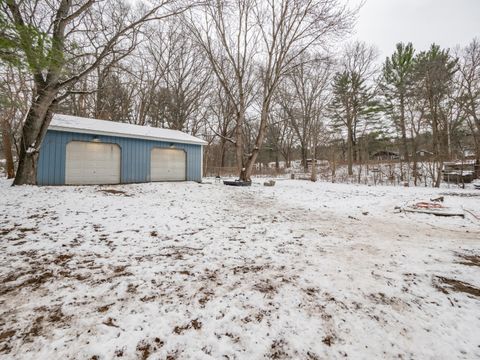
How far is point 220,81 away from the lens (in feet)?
42.4

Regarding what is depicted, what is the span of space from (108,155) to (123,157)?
636 millimetres

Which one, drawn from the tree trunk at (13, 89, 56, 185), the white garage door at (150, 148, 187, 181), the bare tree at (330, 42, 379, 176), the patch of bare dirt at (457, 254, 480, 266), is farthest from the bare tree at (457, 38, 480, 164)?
the tree trunk at (13, 89, 56, 185)

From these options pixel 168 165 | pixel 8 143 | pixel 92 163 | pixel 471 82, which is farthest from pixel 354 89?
pixel 8 143

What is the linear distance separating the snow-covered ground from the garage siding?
5.65 meters

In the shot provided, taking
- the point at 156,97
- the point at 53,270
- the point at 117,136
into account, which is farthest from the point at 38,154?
the point at 156,97

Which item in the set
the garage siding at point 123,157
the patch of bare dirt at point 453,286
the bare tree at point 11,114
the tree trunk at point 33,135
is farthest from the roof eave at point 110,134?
the patch of bare dirt at point 453,286

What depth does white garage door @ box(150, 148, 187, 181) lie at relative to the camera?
1166cm

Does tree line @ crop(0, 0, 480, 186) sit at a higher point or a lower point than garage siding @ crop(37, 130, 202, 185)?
higher

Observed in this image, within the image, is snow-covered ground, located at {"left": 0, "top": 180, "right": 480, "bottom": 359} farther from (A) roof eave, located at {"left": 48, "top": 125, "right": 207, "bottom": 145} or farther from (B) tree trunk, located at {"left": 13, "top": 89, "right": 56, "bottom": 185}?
(A) roof eave, located at {"left": 48, "top": 125, "right": 207, "bottom": 145}

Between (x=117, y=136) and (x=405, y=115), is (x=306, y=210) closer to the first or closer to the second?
(x=117, y=136)

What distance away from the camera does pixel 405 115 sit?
60.1ft

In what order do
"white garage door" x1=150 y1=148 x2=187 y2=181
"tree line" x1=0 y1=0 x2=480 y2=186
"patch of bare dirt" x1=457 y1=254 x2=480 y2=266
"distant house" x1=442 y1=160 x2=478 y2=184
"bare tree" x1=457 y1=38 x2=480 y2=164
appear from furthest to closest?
"bare tree" x1=457 y1=38 x2=480 y2=164
"distant house" x1=442 y1=160 x2=478 y2=184
"white garage door" x1=150 y1=148 x2=187 y2=181
"tree line" x1=0 y1=0 x2=480 y2=186
"patch of bare dirt" x1=457 y1=254 x2=480 y2=266

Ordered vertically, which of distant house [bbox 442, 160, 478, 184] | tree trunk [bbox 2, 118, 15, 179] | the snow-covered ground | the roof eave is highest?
the roof eave

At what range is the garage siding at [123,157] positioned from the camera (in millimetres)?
8702
